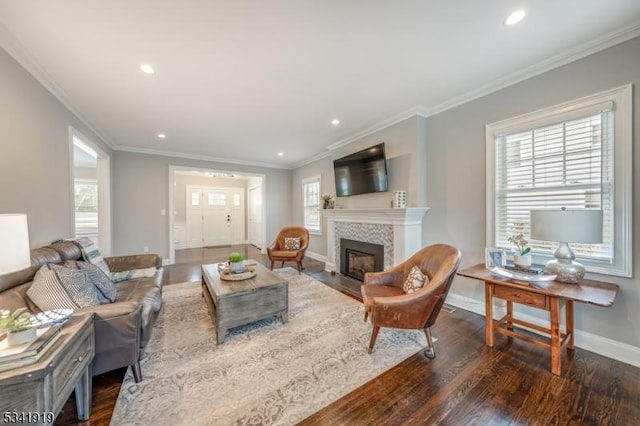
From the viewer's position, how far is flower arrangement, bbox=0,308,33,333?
1.00 m

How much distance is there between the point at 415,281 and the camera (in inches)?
88.3

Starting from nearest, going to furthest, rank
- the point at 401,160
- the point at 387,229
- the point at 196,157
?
1. the point at 401,160
2. the point at 387,229
3. the point at 196,157

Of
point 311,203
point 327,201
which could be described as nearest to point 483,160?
point 327,201

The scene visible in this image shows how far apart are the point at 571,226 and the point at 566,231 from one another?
0.16 feet

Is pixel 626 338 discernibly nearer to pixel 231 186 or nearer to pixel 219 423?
pixel 219 423

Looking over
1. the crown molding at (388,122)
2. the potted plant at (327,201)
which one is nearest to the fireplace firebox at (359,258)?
the potted plant at (327,201)

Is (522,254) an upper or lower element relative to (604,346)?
upper

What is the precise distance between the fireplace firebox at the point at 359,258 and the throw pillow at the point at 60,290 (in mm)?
3286

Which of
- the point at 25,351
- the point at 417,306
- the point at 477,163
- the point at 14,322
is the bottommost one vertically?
the point at 417,306

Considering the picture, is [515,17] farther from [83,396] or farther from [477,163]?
[83,396]

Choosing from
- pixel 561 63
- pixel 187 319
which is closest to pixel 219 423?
pixel 187 319

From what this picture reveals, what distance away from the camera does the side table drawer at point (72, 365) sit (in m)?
1.05

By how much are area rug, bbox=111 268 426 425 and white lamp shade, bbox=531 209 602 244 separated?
141cm

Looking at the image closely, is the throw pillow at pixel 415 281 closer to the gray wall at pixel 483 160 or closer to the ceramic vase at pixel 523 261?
the ceramic vase at pixel 523 261
